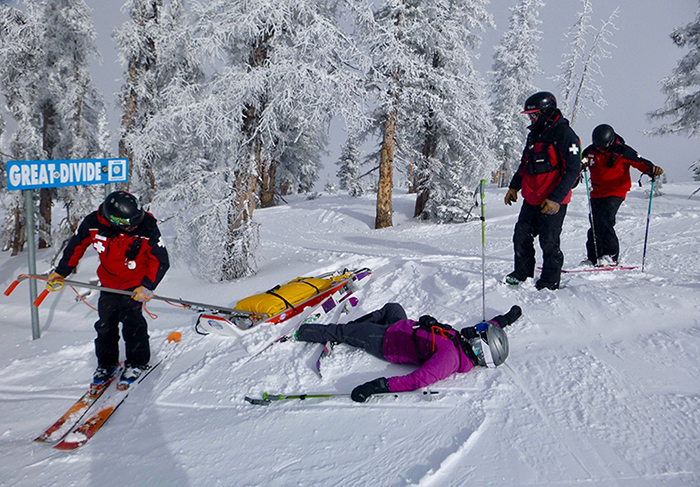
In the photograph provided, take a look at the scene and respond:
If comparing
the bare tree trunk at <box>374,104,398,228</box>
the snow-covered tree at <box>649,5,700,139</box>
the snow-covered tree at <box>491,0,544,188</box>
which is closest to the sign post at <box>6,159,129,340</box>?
the bare tree trunk at <box>374,104,398,228</box>

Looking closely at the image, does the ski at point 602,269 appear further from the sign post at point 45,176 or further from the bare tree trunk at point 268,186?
the bare tree trunk at point 268,186

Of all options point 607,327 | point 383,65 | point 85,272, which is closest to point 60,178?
point 85,272

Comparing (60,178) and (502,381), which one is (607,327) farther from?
(60,178)

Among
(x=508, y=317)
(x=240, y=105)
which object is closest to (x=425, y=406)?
(x=508, y=317)

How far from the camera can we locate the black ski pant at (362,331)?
397 cm

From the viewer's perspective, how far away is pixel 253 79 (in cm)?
719

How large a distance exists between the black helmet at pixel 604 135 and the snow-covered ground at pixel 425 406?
6.05 feet

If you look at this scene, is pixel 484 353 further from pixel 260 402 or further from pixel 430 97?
pixel 430 97

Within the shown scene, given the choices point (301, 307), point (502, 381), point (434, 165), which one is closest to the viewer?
point (502, 381)

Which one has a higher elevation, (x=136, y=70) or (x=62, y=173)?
(x=136, y=70)

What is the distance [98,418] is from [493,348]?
3659 mm

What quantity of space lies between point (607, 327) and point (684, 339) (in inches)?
23.0

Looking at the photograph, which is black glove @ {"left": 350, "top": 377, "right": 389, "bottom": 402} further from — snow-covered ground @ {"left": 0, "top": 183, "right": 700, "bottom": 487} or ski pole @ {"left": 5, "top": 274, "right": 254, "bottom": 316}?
ski pole @ {"left": 5, "top": 274, "right": 254, "bottom": 316}

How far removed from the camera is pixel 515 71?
28281 millimetres
